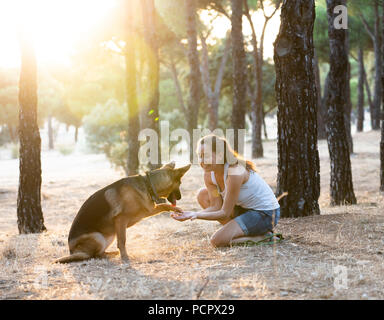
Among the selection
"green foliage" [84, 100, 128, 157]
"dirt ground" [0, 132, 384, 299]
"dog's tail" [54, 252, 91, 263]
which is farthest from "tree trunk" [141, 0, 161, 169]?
"green foliage" [84, 100, 128, 157]

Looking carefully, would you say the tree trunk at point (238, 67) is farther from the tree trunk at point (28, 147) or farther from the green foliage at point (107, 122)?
the green foliage at point (107, 122)

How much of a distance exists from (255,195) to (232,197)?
42 centimetres

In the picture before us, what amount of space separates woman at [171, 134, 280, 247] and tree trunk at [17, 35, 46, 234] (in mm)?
4147

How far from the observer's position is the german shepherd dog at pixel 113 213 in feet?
19.6

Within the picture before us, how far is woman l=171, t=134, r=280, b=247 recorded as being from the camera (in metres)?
5.82

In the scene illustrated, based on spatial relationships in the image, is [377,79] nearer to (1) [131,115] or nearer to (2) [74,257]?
(1) [131,115]

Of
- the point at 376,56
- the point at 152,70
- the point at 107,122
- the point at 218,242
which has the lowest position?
the point at 218,242

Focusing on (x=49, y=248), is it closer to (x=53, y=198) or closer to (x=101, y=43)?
(x=53, y=198)

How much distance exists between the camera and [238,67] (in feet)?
54.1

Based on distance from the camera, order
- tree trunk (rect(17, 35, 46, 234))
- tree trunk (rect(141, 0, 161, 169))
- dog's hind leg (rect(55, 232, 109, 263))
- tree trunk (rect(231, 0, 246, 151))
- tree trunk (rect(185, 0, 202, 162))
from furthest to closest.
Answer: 1. tree trunk (rect(185, 0, 202, 162))
2. tree trunk (rect(231, 0, 246, 151))
3. tree trunk (rect(141, 0, 161, 169))
4. tree trunk (rect(17, 35, 46, 234))
5. dog's hind leg (rect(55, 232, 109, 263))

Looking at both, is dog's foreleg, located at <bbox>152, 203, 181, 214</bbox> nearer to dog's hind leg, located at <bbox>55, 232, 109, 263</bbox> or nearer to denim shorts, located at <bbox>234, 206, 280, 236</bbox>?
dog's hind leg, located at <bbox>55, 232, 109, 263</bbox>

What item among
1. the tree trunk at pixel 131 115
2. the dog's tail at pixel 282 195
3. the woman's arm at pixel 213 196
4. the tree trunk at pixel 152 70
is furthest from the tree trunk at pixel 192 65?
the woman's arm at pixel 213 196

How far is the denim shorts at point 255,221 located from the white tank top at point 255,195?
65 mm

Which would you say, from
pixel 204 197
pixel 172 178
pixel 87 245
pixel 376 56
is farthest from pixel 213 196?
pixel 376 56
